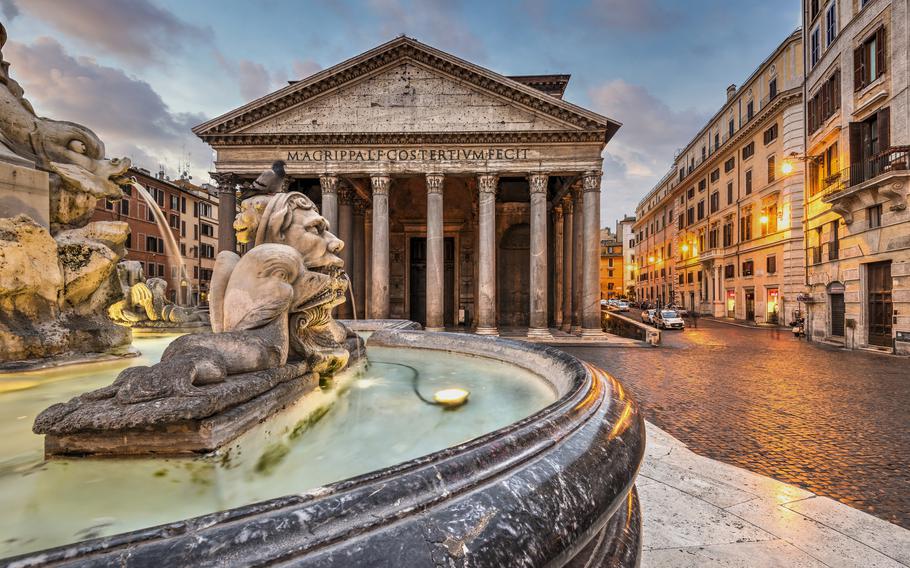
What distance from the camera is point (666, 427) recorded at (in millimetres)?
6027

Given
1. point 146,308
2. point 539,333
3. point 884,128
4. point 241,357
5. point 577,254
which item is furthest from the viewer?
point 577,254

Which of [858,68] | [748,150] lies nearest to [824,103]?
[858,68]

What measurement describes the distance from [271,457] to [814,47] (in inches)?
1067

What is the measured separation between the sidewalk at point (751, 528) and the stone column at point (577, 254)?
645 inches

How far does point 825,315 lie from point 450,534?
22868mm

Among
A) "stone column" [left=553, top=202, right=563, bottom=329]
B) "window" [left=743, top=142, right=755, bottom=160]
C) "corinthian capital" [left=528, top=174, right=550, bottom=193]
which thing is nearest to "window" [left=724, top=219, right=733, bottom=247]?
"window" [left=743, top=142, right=755, bottom=160]

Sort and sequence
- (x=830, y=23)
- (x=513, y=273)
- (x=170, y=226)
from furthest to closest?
1. (x=170, y=226)
2. (x=513, y=273)
3. (x=830, y=23)

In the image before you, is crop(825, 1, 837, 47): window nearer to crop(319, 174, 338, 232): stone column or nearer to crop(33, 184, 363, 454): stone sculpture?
crop(319, 174, 338, 232): stone column

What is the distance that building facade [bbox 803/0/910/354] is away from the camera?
1331 centimetres

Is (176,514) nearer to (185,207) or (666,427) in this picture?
(666,427)

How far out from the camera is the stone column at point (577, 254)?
19703 millimetres

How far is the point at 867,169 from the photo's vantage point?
14.4 meters

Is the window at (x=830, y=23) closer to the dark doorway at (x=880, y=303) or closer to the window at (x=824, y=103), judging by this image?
the window at (x=824, y=103)

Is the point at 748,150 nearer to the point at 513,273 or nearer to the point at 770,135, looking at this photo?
the point at 770,135
